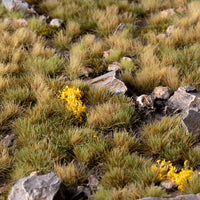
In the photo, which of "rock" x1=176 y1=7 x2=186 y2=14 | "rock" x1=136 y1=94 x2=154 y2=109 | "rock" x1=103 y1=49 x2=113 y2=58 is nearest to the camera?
"rock" x1=136 y1=94 x2=154 y2=109

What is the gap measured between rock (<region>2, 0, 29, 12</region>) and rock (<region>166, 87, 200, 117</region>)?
5.35m

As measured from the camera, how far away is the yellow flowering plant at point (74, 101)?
17.1 ft

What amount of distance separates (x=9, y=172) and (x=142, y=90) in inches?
122

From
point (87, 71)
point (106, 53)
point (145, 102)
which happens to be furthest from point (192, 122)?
point (106, 53)

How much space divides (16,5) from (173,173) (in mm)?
6820

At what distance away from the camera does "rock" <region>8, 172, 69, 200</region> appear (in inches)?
142

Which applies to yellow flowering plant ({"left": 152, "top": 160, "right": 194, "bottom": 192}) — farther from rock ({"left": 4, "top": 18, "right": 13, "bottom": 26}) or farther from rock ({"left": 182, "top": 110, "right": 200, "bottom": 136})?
rock ({"left": 4, "top": 18, "right": 13, "bottom": 26})

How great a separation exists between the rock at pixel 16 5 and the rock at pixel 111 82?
3.96m

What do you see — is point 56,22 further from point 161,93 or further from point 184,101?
point 184,101

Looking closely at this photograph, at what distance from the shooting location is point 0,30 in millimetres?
7480

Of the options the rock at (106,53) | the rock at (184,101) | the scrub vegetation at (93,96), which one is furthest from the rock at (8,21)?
the rock at (184,101)

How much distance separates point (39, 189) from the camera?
3.65m

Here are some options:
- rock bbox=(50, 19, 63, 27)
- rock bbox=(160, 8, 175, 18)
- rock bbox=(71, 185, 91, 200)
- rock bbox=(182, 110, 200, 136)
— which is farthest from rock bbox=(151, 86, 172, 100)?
rock bbox=(50, 19, 63, 27)

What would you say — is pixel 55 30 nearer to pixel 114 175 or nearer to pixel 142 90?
pixel 142 90
